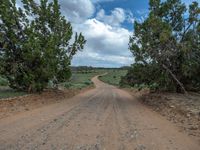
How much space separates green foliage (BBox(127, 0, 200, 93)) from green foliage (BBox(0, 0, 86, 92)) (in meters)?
6.43

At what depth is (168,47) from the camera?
774 inches

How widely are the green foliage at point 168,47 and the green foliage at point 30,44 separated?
21.1 ft

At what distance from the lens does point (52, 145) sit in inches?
269

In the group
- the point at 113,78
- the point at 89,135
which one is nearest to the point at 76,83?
the point at 89,135

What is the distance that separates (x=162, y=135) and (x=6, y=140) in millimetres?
4765

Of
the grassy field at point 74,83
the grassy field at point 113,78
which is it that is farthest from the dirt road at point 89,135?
the grassy field at point 113,78

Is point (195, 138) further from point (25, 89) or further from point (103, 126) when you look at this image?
point (25, 89)

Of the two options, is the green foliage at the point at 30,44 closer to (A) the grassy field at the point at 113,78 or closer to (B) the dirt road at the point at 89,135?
(B) the dirt road at the point at 89,135

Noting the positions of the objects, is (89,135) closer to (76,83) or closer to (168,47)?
(168,47)

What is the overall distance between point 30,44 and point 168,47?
9.99 metres

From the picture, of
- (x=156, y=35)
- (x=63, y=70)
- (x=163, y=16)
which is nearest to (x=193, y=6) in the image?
(x=163, y=16)

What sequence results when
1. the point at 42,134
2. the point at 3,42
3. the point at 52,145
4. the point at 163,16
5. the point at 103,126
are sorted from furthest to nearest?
the point at 163,16 → the point at 3,42 → the point at 103,126 → the point at 42,134 → the point at 52,145

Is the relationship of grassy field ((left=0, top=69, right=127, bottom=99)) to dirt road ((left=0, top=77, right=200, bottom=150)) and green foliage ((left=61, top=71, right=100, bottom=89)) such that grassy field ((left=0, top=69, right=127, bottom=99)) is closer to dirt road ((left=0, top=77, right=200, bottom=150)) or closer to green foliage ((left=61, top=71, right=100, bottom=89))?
green foliage ((left=61, top=71, right=100, bottom=89))

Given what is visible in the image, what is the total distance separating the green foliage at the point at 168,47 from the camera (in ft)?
63.3
